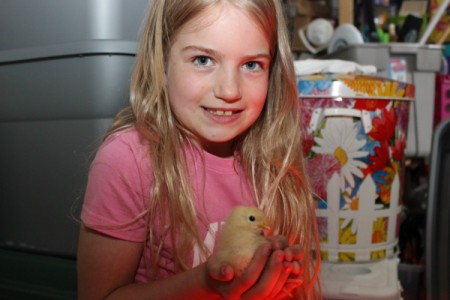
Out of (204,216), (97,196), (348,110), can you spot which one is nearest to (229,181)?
(204,216)

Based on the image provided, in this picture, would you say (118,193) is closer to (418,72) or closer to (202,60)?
(202,60)

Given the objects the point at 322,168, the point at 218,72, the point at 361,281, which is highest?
the point at 218,72

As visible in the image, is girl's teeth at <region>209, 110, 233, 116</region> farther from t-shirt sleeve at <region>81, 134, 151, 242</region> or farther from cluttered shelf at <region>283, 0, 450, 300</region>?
cluttered shelf at <region>283, 0, 450, 300</region>

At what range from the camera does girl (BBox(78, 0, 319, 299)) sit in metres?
0.58

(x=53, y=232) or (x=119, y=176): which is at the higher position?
(x=119, y=176)

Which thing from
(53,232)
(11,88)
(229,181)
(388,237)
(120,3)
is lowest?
(388,237)

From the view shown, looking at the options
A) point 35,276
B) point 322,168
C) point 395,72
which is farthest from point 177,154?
point 395,72

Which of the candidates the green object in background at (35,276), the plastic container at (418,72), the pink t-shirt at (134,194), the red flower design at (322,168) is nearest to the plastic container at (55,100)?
the green object in background at (35,276)

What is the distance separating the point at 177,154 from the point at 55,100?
0.83ft

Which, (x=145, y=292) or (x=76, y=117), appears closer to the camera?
(x=145, y=292)

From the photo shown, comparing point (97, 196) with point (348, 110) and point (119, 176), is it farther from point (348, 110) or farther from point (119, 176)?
point (348, 110)

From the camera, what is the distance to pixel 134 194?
1.98 ft

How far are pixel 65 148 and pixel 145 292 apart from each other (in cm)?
30

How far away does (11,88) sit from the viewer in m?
0.81
